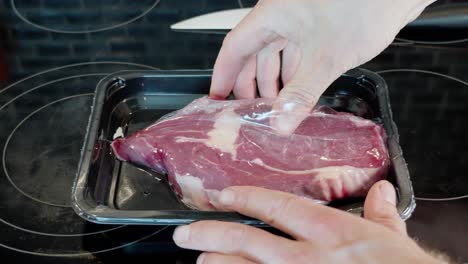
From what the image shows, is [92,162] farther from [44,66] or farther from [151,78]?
[44,66]

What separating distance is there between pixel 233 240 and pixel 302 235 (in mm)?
90

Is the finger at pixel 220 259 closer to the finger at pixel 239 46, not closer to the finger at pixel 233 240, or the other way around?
the finger at pixel 233 240

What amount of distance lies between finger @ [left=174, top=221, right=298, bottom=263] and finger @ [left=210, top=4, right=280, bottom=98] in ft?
1.10

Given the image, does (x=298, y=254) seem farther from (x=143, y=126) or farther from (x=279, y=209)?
(x=143, y=126)

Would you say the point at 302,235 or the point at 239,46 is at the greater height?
the point at 239,46

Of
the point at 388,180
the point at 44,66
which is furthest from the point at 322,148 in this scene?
the point at 44,66

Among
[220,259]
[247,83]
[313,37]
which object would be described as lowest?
[220,259]

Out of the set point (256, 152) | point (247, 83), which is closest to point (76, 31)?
point (247, 83)

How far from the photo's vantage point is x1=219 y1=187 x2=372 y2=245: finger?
0.75 metres

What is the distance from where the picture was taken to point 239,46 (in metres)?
1.02

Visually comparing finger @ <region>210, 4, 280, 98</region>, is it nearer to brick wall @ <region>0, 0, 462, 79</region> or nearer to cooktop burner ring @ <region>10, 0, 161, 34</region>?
brick wall @ <region>0, 0, 462, 79</region>

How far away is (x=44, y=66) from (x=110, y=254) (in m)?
0.56

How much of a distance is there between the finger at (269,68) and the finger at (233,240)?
1.20 feet

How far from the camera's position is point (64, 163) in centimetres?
106
